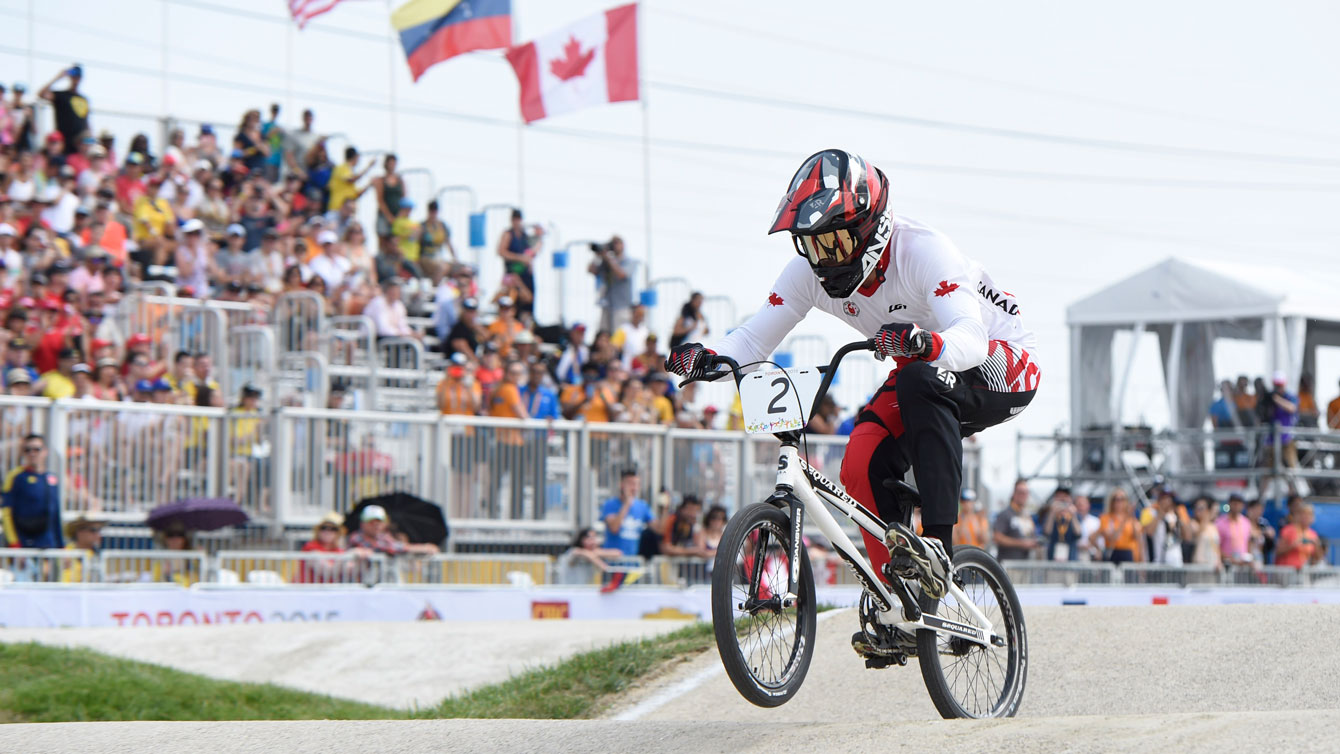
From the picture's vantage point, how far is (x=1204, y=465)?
71.9ft

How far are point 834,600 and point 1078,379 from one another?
10.1m

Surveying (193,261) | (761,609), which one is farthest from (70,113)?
(761,609)

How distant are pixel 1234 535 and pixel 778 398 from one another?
47.1ft

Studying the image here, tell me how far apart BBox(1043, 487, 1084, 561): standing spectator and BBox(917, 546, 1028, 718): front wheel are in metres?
10.8

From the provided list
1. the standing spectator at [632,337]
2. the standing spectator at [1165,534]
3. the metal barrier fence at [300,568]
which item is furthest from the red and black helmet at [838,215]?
the standing spectator at [1165,534]

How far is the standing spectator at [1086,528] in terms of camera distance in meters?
18.2

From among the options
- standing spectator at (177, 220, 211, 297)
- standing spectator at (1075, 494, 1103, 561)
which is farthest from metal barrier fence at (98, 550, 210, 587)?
standing spectator at (1075, 494, 1103, 561)

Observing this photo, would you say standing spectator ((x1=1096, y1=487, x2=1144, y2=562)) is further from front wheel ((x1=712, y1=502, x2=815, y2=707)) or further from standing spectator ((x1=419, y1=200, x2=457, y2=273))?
front wheel ((x1=712, y1=502, x2=815, y2=707))

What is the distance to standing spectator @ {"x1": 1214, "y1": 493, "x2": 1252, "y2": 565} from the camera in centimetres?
1862

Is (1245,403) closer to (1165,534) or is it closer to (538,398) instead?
(1165,534)

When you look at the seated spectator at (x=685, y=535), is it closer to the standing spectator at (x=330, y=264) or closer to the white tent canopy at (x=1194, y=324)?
the standing spectator at (x=330, y=264)

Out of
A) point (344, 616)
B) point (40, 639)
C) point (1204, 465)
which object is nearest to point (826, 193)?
point (40, 639)

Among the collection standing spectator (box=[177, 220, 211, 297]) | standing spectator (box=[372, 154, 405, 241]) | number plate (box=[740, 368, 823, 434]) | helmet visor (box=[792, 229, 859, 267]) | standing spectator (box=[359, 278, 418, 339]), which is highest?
standing spectator (box=[372, 154, 405, 241])

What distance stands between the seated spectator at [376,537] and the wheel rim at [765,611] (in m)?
8.42
